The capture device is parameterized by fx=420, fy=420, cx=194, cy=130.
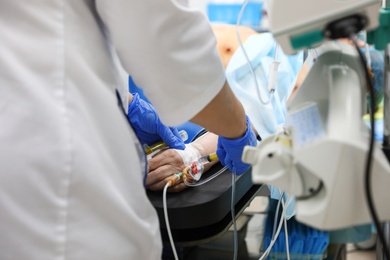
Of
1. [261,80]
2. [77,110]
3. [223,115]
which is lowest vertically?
[261,80]

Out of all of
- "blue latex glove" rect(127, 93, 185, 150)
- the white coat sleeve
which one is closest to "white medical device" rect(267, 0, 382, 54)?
the white coat sleeve

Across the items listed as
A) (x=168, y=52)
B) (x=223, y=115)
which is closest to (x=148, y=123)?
(x=223, y=115)

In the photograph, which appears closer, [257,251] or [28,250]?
[28,250]

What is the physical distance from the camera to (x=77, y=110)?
0.65 meters

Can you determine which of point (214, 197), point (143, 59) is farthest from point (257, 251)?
point (143, 59)

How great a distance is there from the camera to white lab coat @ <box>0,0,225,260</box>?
63cm

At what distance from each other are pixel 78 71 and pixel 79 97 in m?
0.04

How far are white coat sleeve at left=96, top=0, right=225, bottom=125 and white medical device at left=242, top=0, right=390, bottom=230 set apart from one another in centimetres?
15

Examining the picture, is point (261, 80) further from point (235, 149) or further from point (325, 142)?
point (325, 142)

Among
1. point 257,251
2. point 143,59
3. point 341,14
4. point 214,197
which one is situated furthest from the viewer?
point 257,251

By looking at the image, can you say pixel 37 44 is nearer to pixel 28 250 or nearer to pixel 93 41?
pixel 93 41

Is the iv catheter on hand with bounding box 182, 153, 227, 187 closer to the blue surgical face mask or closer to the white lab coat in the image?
the white lab coat

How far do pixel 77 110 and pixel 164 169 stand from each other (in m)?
0.48

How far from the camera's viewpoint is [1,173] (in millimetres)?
632
